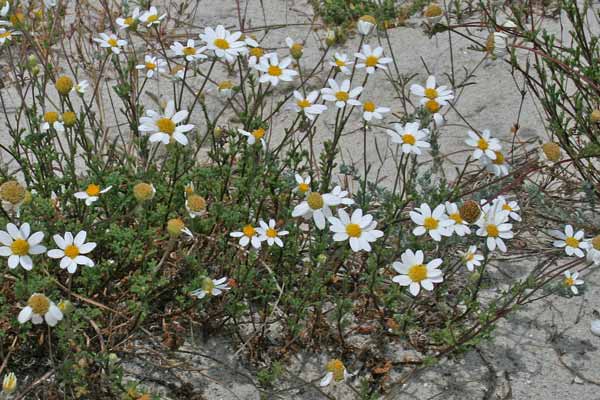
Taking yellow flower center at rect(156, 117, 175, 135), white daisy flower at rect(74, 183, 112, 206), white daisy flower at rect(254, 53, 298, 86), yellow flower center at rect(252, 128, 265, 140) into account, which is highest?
white daisy flower at rect(254, 53, 298, 86)

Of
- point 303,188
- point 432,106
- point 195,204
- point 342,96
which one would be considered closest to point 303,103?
point 342,96

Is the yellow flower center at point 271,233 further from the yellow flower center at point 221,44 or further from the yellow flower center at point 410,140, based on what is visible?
the yellow flower center at point 221,44

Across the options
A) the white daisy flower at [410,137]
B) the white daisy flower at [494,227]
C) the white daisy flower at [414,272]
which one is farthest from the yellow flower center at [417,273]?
the white daisy flower at [410,137]

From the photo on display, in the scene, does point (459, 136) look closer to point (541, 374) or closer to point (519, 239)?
point (519, 239)

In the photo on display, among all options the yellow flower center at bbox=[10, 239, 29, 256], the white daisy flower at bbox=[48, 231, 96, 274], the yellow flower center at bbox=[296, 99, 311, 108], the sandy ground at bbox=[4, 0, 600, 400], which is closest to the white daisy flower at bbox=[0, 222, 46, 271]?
the yellow flower center at bbox=[10, 239, 29, 256]

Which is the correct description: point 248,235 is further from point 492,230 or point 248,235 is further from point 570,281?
point 570,281

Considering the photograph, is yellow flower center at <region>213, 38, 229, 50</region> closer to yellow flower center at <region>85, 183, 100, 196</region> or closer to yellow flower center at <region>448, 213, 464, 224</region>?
yellow flower center at <region>85, 183, 100, 196</region>
